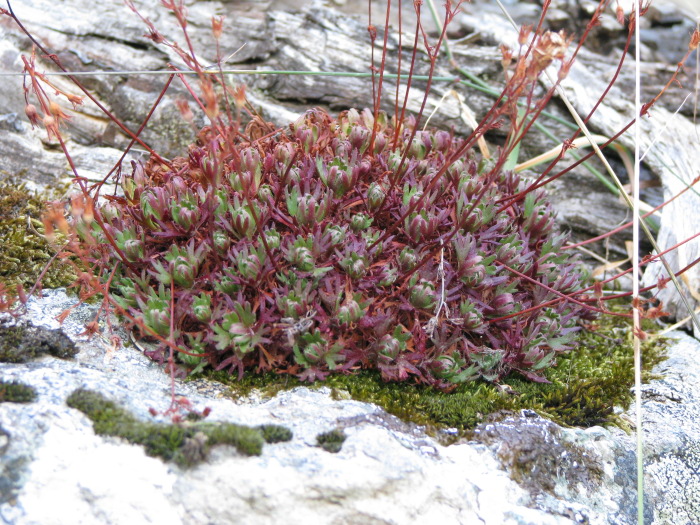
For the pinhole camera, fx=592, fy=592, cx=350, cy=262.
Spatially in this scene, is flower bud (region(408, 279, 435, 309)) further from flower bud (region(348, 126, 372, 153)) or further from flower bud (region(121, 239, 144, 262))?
flower bud (region(121, 239, 144, 262))

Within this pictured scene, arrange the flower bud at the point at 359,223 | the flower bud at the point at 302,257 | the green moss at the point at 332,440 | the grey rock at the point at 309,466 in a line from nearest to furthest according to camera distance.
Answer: the grey rock at the point at 309,466 → the green moss at the point at 332,440 → the flower bud at the point at 302,257 → the flower bud at the point at 359,223

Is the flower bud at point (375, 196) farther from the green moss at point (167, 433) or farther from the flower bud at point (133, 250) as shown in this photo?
the green moss at point (167, 433)

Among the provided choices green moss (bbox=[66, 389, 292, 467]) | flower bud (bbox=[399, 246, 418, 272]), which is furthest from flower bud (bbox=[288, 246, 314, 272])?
green moss (bbox=[66, 389, 292, 467])

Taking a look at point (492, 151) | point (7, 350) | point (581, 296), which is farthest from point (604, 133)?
point (7, 350)

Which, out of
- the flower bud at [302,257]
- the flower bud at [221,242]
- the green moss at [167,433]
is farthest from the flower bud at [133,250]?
the green moss at [167,433]

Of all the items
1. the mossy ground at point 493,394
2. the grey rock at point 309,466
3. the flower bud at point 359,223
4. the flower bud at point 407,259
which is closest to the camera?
the grey rock at point 309,466

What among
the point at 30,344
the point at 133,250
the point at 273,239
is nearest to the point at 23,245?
the point at 133,250

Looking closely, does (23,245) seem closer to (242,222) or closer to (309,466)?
(242,222)
